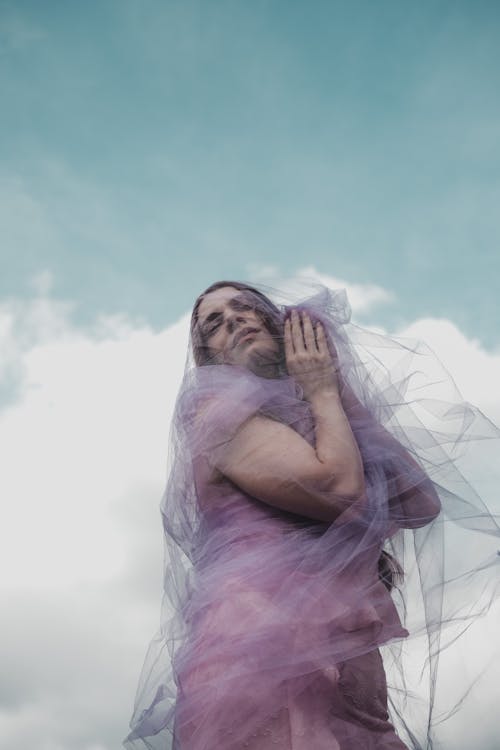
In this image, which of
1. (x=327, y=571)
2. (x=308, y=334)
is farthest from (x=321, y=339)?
(x=327, y=571)

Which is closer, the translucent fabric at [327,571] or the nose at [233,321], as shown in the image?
the translucent fabric at [327,571]

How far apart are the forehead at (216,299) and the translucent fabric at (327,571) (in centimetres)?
25

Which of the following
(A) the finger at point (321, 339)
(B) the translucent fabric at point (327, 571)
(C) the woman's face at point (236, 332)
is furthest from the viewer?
(C) the woman's face at point (236, 332)

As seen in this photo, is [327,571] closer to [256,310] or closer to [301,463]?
[301,463]

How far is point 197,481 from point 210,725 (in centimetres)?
94

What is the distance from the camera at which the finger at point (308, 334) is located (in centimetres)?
334

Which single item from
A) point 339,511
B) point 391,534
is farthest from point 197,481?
point 391,534

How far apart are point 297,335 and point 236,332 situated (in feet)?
0.97

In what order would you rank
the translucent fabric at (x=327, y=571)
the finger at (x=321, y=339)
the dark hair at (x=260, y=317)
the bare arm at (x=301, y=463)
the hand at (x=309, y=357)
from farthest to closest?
1. the dark hair at (x=260, y=317)
2. the finger at (x=321, y=339)
3. the hand at (x=309, y=357)
4. the bare arm at (x=301, y=463)
5. the translucent fabric at (x=327, y=571)

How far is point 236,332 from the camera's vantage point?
11.5 ft

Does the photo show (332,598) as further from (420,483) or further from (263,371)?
(263,371)

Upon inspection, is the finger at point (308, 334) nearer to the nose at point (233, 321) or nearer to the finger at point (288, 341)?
the finger at point (288, 341)

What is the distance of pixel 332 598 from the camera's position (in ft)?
8.91

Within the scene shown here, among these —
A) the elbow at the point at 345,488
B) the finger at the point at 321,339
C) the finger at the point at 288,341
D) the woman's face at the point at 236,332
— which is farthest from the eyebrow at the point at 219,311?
the elbow at the point at 345,488
